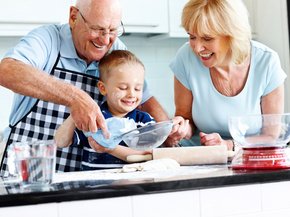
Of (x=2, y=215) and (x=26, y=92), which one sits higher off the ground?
(x=26, y=92)

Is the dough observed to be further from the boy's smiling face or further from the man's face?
the man's face

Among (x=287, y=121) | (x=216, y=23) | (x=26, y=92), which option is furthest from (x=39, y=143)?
(x=216, y=23)

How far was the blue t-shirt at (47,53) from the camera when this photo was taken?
6.86ft

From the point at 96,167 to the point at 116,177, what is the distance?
570 millimetres

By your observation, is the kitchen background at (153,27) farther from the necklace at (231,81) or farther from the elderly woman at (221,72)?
the necklace at (231,81)

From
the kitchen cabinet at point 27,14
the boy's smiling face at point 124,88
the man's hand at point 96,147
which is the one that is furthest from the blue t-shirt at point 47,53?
the kitchen cabinet at point 27,14

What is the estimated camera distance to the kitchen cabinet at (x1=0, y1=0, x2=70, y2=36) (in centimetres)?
306

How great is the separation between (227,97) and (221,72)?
110 millimetres

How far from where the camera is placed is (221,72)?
2.34 meters

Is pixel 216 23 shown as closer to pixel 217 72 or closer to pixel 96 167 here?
pixel 217 72

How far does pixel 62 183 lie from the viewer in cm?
126

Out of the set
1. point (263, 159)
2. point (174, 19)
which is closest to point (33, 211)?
point (263, 159)

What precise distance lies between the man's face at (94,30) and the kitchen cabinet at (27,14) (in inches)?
38.2

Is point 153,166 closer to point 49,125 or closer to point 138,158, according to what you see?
point 138,158
